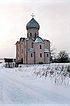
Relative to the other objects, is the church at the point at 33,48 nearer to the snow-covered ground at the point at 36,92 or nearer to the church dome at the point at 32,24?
the church dome at the point at 32,24

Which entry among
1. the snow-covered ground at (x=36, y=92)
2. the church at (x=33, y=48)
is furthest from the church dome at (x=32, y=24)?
the snow-covered ground at (x=36, y=92)

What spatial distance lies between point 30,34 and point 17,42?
7.13 m

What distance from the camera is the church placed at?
63156mm

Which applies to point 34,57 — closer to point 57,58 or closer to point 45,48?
point 45,48

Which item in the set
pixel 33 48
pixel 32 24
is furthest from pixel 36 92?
pixel 32 24

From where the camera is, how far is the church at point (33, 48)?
2486 inches

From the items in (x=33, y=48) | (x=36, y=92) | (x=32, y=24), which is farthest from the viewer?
(x=32, y=24)

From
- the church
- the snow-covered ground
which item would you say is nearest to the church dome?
the church

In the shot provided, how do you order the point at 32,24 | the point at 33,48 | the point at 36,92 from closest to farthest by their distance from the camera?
the point at 36,92, the point at 33,48, the point at 32,24

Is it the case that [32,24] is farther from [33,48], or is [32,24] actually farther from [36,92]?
[36,92]

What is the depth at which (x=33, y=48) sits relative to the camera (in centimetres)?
6444

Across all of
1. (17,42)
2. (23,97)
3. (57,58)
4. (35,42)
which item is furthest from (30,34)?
(23,97)

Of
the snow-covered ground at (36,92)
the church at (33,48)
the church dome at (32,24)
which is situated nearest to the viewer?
the snow-covered ground at (36,92)

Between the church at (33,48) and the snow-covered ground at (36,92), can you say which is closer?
the snow-covered ground at (36,92)
